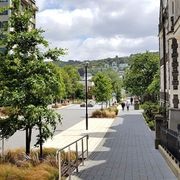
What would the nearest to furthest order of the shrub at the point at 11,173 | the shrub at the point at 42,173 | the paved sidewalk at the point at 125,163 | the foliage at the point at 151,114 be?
1. the shrub at the point at 42,173
2. the shrub at the point at 11,173
3. the paved sidewalk at the point at 125,163
4. the foliage at the point at 151,114

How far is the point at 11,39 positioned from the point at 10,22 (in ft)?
2.52

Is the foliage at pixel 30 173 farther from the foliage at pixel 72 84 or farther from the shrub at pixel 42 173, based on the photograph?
the foliage at pixel 72 84

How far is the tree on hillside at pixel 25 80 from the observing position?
1448 cm

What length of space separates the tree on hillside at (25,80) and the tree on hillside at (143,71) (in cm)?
6035

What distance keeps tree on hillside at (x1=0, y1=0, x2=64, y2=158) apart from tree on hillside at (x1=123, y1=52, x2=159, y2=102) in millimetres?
60353

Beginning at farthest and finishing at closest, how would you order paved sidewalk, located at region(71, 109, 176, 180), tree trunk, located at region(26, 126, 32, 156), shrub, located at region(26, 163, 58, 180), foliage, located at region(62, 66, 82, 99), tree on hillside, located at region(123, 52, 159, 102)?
foliage, located at region(62, 66, 82, 99) < tree on hillside, located at region(123, 52, 159, 102) < tree trunk, located at region(26, 126, 32, 156) < paved sidewalk, located at region(71, 109, 176, 180) < shrub, located at region(26, 163, 58, 180)

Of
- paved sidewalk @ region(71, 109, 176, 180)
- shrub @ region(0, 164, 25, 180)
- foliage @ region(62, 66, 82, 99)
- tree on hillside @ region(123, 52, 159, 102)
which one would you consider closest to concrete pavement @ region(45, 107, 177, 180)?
paved sidewalk @ region(71, 109, 176, 180)

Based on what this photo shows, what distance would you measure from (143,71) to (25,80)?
206 ft

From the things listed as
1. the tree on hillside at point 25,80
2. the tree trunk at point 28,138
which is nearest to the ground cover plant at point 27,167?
the tree trunk at point 28,138

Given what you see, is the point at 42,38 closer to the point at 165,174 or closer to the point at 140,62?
the point at 165,174

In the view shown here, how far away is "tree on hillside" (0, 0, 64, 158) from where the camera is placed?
1448 centimetres

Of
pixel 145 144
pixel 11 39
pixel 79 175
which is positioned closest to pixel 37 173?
pixel 79 175

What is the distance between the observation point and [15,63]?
1478 centimetres

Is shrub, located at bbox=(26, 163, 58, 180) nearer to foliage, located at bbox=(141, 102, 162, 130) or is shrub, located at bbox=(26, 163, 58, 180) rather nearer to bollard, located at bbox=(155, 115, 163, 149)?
bollard, located at bbox=(155, 115, 163, 149)
